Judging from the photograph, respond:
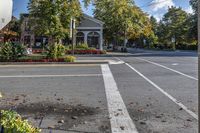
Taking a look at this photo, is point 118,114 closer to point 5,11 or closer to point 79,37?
point 5,11

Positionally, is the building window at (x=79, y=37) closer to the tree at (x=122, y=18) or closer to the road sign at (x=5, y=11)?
the tree at (x=122, y=18)

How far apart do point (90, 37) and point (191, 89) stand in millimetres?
45461

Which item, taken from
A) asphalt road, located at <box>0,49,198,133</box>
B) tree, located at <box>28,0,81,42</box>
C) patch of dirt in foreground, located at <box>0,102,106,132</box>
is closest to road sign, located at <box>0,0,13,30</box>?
asphalt road, located at <box>0,49,198,133</box>

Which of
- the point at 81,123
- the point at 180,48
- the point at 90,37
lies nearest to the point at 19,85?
the point at 81,123

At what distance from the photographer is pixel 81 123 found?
6715 millimetres

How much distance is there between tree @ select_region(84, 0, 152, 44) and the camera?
58106 millimetres

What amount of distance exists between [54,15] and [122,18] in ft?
51.0

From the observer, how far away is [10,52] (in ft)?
82.6

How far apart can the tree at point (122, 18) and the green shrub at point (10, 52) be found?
108 feet

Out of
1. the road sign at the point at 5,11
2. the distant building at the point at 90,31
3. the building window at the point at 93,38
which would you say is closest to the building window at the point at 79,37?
the distant building at the point at 90,31

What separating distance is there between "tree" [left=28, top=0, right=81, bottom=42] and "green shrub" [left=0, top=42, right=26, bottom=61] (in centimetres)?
2035

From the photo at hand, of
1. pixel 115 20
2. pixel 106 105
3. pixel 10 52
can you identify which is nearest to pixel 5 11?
pixel 106 105

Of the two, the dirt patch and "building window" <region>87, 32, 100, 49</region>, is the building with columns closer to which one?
"building window" <region>87, 32, 100, 49</region>

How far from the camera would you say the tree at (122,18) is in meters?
58.1
